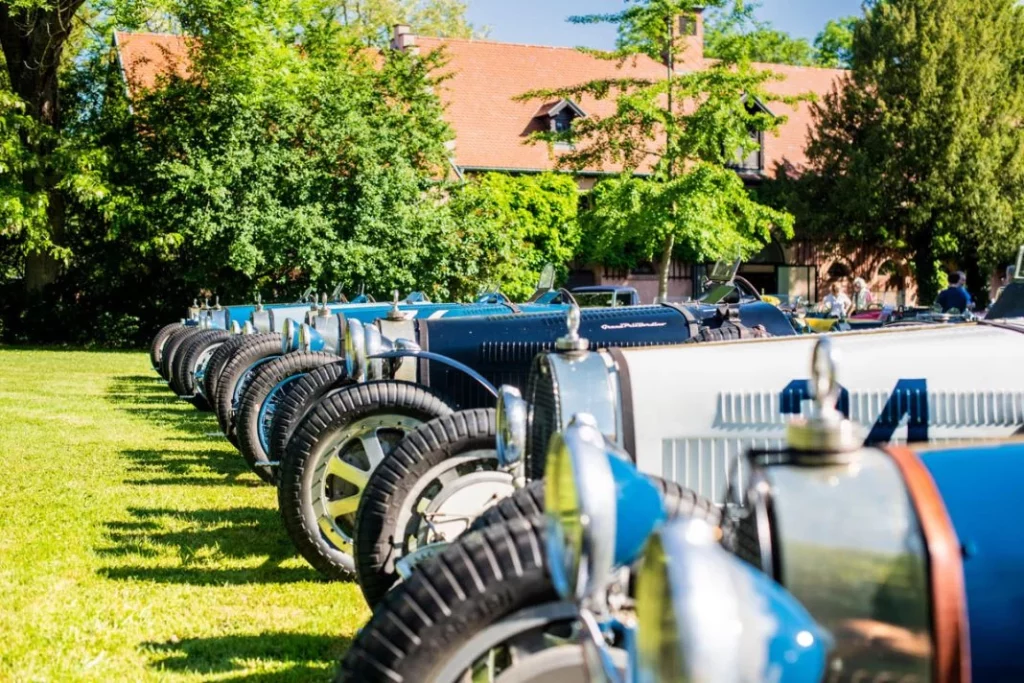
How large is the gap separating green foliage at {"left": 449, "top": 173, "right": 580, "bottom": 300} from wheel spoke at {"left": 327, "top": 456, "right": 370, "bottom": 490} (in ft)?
64.6

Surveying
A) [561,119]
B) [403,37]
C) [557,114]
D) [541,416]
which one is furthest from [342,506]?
[403,37]

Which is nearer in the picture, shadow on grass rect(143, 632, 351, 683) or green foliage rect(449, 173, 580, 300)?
shadow on grass rect(143, 632, 351, 683)

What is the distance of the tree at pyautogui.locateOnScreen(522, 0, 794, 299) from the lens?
2720 centimetres

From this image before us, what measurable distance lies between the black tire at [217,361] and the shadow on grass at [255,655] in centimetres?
565

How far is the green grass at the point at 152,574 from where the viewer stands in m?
4.47

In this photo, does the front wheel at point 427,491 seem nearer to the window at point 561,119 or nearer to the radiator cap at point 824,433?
the radiator cap at point 824,433

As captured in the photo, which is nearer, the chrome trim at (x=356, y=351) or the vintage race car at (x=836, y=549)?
the vintage race car at (x=836, y=549)

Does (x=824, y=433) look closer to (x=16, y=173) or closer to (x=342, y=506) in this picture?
(x=342, y=506)

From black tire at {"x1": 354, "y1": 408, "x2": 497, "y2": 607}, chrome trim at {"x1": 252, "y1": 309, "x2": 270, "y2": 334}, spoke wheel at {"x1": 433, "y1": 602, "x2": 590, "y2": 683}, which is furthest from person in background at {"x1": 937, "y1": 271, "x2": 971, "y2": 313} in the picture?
spoke wheel at {"x1": 433, "y1": 602, "x2": 590, "y2": 683}

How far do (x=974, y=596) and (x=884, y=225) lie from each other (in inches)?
1558

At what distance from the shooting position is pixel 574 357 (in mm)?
4238

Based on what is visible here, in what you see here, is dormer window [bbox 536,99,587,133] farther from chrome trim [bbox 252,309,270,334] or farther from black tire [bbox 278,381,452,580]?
black tire [bbox 278,381,452,580]

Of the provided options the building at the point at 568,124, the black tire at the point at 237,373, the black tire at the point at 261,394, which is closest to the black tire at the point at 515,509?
the black tire at the point at 261,394

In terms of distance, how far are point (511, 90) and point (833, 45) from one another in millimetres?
25492
